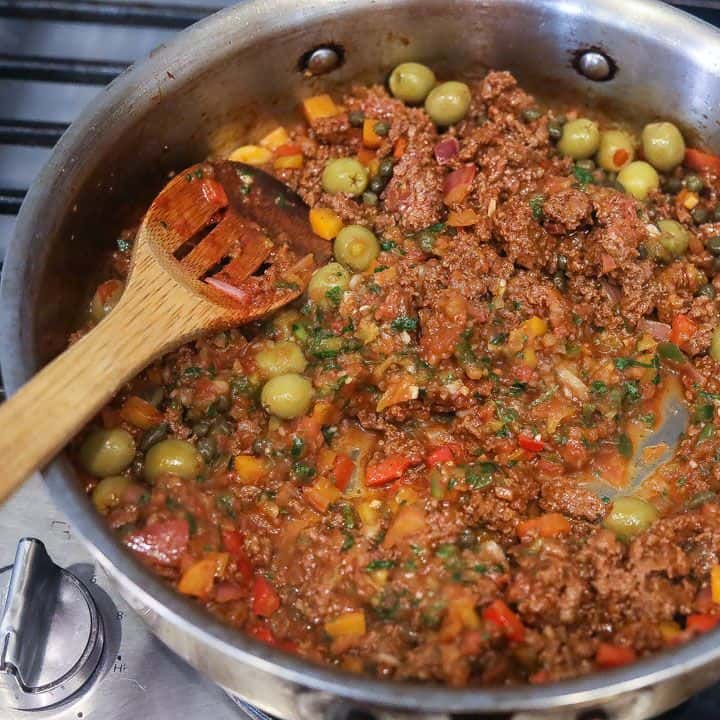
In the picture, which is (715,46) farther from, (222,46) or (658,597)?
(658,597)

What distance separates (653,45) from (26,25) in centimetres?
323

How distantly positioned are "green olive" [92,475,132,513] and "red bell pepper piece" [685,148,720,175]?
303 cm

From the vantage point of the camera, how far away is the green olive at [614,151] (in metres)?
4.43

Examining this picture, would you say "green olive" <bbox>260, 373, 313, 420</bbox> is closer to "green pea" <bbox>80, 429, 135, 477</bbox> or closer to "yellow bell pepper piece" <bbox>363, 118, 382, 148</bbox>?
"green pea" <bbox>80, 429, 135, 477</bbox>

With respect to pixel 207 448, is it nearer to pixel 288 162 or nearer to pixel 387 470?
pixel 387 470

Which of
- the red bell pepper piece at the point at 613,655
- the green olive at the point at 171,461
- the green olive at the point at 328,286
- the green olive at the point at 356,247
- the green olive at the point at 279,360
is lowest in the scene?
the red bell pepper piece at the point at 613,655

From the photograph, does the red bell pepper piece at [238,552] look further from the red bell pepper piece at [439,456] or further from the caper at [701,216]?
the caper at [701,216]

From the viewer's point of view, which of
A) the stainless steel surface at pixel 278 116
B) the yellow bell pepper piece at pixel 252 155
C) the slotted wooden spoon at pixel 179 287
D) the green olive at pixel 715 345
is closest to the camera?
the stainless steel surface at pixel 278 116

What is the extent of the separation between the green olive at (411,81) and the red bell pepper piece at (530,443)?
6.00 ft

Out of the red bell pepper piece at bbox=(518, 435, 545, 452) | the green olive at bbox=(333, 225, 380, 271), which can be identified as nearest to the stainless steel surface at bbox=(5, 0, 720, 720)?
the green olive at bbox=(333, 225, 380, 271)

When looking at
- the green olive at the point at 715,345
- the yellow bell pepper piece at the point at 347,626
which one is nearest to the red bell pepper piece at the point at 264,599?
the yellow bell pepper piece at the point at 347,626

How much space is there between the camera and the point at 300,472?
12.0 feet

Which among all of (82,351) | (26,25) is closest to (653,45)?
(82,351)

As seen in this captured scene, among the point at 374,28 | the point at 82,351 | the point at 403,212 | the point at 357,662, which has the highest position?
the point at 374,28
